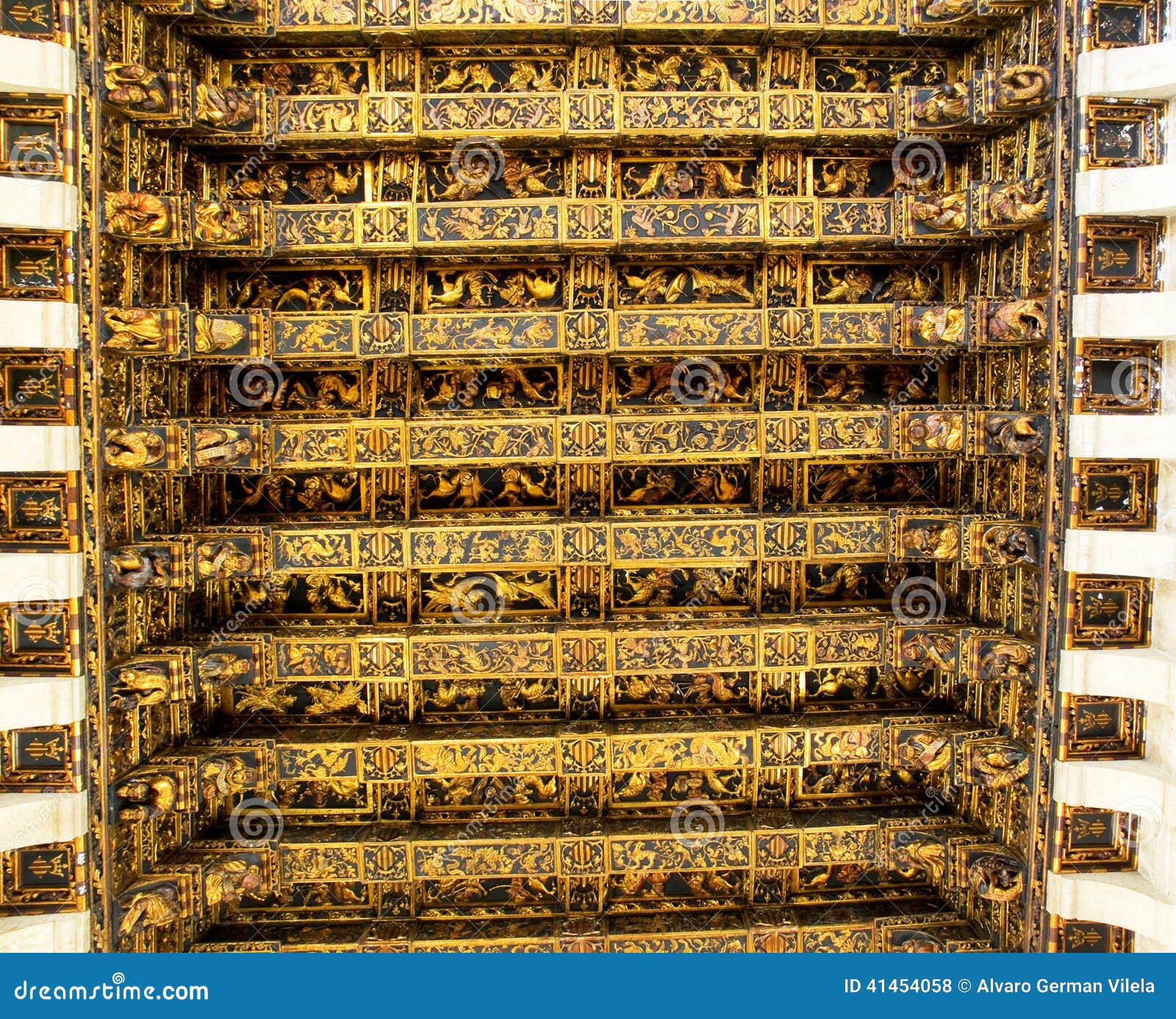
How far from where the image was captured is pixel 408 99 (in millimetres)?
10492

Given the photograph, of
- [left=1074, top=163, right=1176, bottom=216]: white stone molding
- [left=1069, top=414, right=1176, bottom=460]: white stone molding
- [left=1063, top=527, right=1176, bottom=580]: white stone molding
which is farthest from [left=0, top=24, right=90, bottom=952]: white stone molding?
[left=1063, top=527, right=1176, bottom=580]: white stone molding

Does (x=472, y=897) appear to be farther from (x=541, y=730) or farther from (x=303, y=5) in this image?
(x=303, y=5)

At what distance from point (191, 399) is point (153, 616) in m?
3.29

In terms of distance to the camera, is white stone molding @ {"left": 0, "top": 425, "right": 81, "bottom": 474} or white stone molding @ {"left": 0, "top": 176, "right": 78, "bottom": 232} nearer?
white stone molding @ {"left": 0, "top": 176, "right": 78, "bottom": 232}

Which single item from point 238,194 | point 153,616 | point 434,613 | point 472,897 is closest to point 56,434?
point 153,616

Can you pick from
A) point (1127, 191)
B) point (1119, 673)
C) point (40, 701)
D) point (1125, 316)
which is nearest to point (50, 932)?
point (40, 701)

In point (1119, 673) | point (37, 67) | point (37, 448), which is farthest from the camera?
point (1119, 673)

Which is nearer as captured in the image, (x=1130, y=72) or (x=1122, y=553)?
(x=1130, y=72)

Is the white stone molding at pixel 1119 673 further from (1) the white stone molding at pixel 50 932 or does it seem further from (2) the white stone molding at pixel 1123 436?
(1) the white stone molding at pixel 50 932

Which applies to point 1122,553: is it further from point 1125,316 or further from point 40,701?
point 40,701

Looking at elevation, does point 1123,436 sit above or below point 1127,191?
below

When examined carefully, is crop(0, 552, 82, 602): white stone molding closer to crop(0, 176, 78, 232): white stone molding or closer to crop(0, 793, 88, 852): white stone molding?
crop(0, 793, 88, 852): white stone molding

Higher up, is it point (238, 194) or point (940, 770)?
point (238, 194)

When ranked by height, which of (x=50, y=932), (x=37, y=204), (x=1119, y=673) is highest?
(x=37, y=204)
